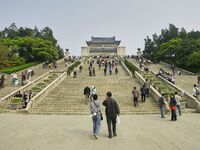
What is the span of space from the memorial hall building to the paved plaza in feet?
246

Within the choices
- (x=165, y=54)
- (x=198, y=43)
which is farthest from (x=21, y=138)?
(x=165, y=54)

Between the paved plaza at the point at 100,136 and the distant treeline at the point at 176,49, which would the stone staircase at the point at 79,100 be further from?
the distant treeline at the point at 176,49

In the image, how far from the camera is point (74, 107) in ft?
63.0

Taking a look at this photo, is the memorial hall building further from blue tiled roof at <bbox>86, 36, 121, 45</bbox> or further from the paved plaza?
the paved plaza

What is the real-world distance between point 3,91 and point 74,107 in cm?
820

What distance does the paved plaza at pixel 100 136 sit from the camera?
28.6 feet

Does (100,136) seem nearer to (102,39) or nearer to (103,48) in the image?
(103,48)

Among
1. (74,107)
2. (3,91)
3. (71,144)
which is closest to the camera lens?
(71,144)

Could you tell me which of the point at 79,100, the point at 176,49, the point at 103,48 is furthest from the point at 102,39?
the point at 79,100

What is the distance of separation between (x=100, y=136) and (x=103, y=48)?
3274 inches

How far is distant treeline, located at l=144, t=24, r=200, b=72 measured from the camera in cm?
4431

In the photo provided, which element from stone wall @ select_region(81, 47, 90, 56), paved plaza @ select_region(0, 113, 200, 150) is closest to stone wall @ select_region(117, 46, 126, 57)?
stone wall @ select_region(81, 47, 90, 56)

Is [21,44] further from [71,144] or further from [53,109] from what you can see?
[71,144]

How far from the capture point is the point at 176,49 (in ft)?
167
